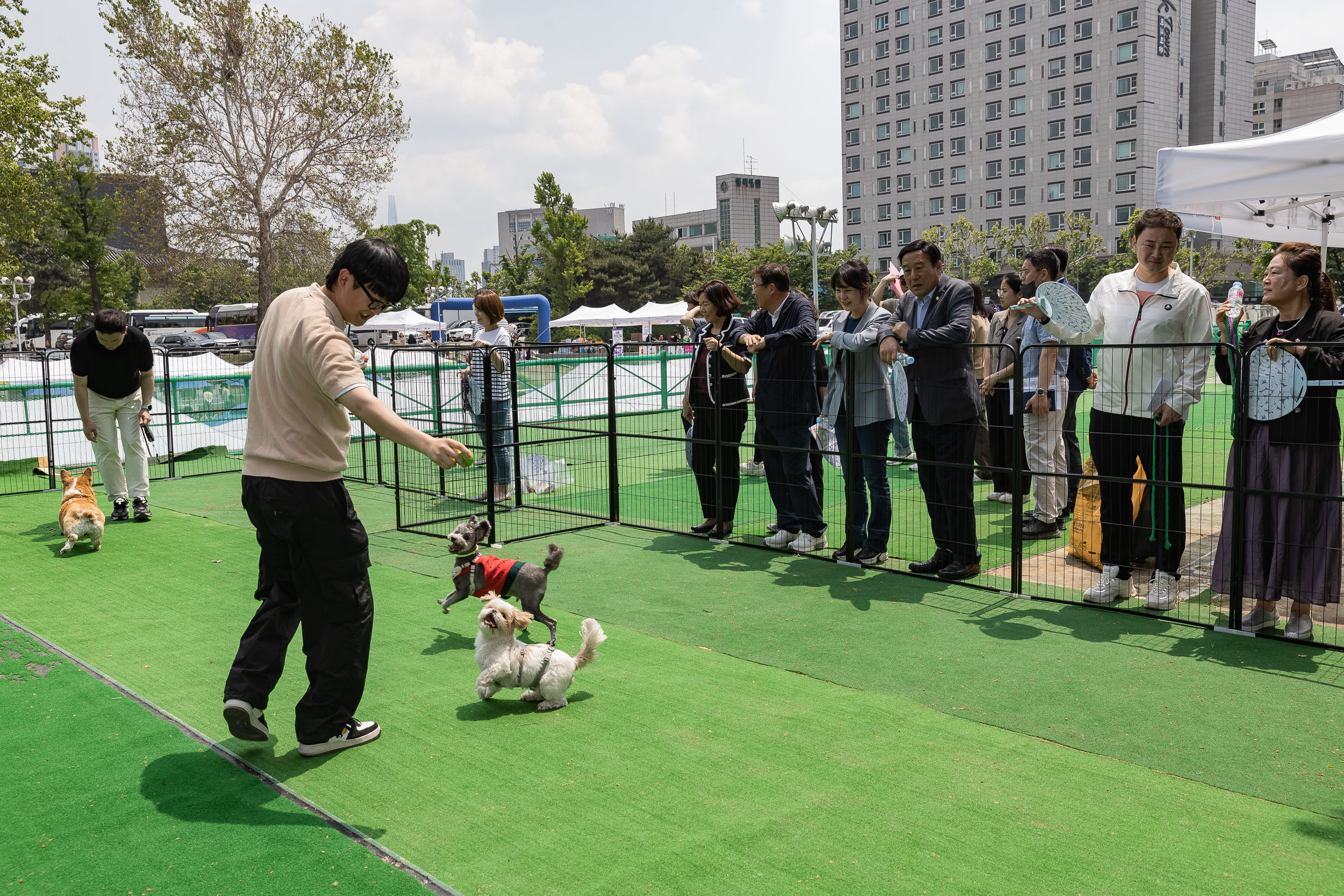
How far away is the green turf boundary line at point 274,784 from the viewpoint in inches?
103

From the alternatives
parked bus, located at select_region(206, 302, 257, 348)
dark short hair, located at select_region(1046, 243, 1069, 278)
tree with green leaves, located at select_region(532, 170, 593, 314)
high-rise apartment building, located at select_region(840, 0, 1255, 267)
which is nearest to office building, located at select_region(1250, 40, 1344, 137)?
high-rise apartment building, located at select_region(840, 0, 1255, 267)

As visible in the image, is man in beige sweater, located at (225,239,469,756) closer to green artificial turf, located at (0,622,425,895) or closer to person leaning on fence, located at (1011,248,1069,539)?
green artificial turf, located at (0,622,425,895)

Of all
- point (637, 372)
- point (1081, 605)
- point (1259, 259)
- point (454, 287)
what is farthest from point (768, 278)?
point (454, 287)

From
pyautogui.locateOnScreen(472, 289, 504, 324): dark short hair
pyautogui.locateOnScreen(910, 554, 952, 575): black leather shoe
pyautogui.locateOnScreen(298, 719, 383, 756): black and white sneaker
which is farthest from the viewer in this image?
pyautogui.locateOnScreen(472, 289, 504, 324): dark short hair

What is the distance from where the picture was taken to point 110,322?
740 centimetres

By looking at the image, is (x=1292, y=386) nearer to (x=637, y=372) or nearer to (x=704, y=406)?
(x=704, y=406)

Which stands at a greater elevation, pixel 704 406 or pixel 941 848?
pixel 704 406

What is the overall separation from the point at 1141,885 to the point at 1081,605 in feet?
9.43

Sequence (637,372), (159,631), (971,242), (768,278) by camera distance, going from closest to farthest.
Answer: (159,631), (768,278), (637,372), (971,242)

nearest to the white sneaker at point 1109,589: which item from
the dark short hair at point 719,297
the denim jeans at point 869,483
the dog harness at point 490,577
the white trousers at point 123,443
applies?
the denim jeans at point 869,483

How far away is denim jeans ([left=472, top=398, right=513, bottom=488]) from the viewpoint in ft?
24.6

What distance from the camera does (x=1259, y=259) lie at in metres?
43.8

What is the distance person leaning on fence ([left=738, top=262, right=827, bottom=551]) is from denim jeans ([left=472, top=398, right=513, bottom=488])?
6.64 ft

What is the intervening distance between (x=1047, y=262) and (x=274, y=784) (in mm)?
6192
